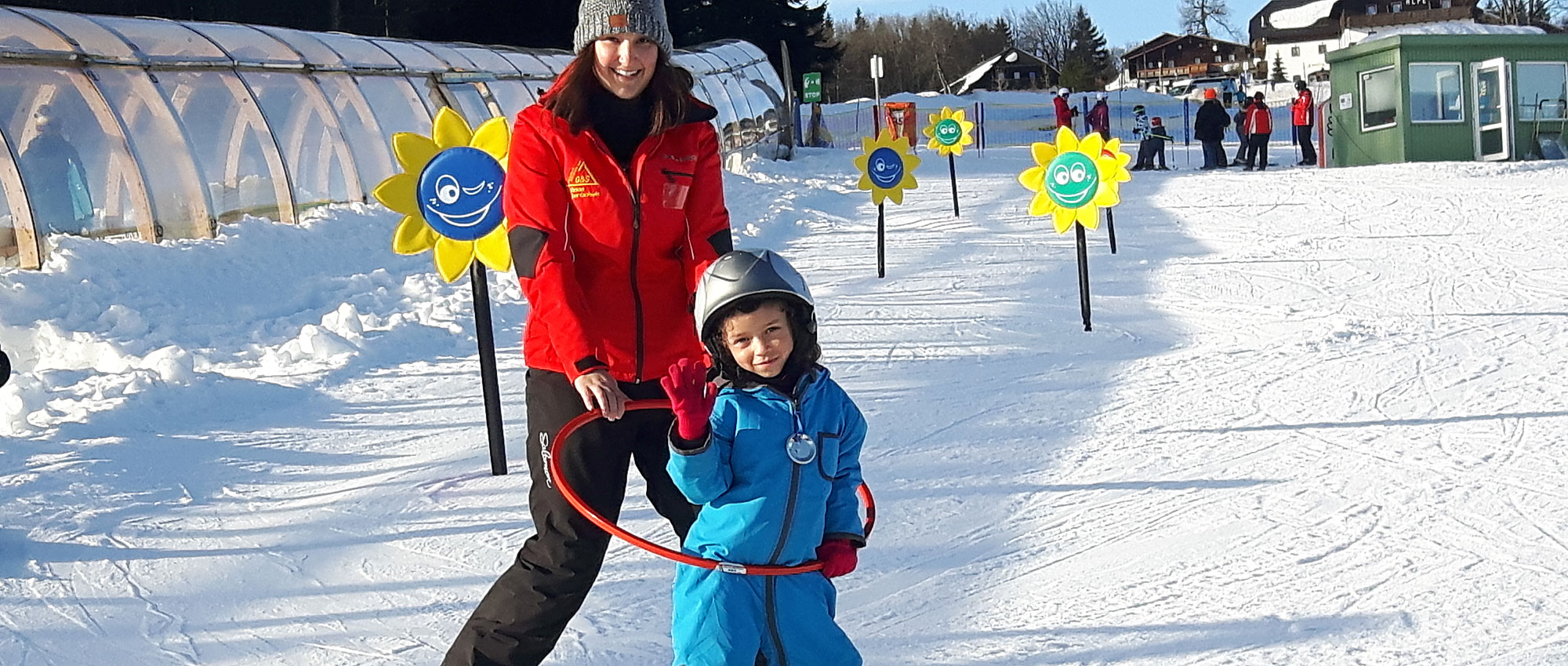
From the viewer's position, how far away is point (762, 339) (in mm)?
2770

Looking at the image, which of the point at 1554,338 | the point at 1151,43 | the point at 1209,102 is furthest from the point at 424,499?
the point at 1151,43

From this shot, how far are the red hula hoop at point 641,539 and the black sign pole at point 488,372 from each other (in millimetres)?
2888

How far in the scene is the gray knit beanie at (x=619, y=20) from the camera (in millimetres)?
3012

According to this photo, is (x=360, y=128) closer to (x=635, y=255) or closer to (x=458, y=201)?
(x=458, y=201)

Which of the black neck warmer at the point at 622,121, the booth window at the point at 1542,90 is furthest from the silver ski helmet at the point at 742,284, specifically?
the booth window at the point at 1542,90

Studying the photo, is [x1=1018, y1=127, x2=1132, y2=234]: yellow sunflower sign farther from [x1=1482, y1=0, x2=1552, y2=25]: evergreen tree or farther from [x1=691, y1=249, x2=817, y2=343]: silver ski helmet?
[x1=1482, y1=0, x2=1552, y2=25]: evergreen tree

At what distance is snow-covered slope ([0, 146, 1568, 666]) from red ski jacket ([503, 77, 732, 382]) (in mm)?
1157

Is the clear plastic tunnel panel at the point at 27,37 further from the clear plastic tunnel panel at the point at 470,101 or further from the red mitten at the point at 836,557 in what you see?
the red mitten at the point at 836,557

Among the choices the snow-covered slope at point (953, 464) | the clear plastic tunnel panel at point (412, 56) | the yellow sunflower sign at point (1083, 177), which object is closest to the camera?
the snow-covered slope at point (953, 464)

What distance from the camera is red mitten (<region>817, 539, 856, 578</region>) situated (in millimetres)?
2803

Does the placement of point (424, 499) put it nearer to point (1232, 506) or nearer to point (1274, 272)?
point (1232, 506)

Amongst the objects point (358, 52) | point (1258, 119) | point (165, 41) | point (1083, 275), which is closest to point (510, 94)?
point (358, 52)

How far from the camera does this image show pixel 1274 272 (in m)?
11.4

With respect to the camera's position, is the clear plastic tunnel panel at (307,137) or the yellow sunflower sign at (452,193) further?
the clear plastic tunnel panel at (307,137)
